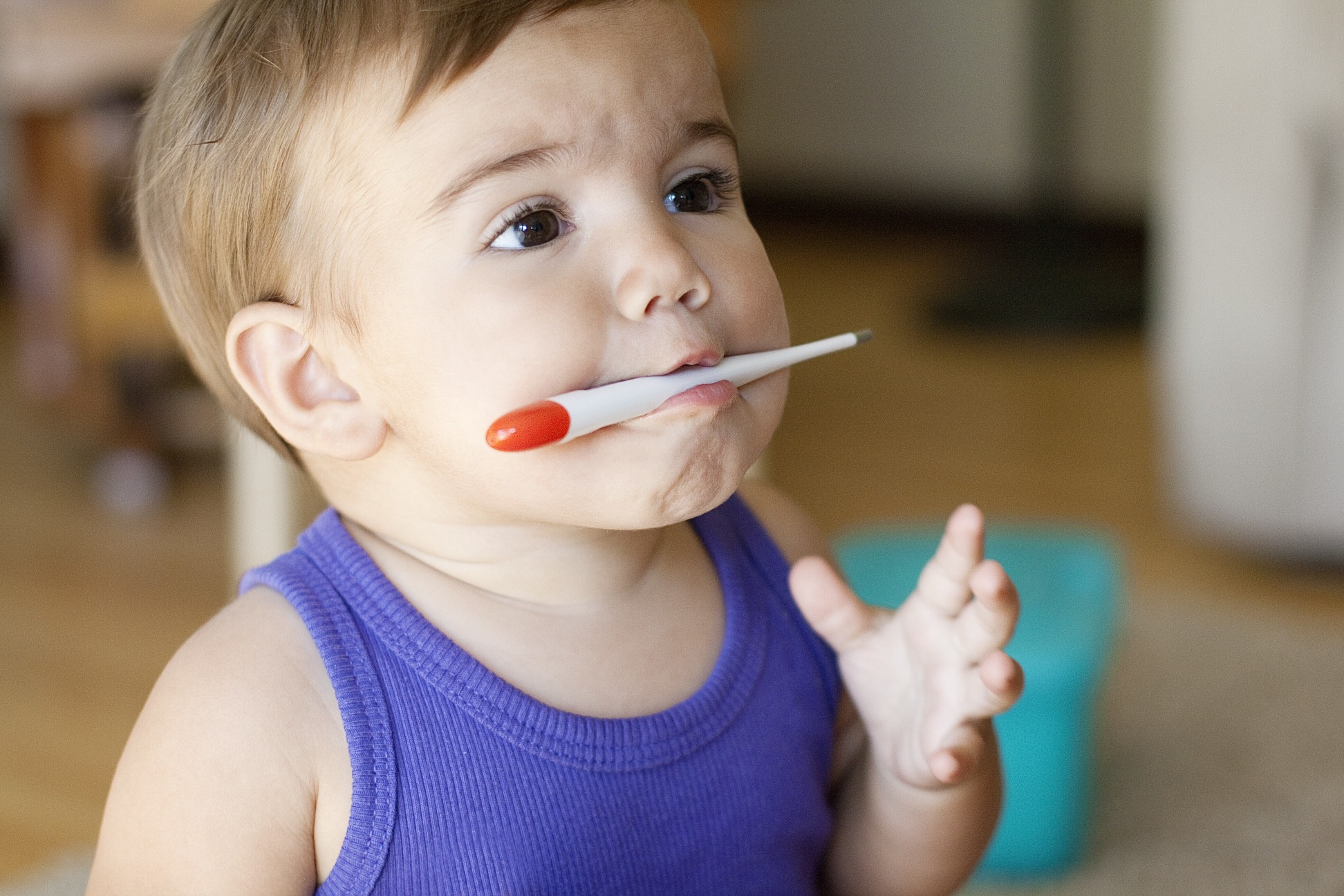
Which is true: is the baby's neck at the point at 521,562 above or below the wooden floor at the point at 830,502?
above

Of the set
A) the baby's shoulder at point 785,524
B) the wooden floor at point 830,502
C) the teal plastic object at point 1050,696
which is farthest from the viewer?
the wooden floor at point 830,502

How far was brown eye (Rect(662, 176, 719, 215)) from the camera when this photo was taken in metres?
0.65

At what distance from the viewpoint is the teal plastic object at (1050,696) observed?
1.09 meters

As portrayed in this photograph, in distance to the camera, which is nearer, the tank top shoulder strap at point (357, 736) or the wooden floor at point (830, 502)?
the tank top shoulder strap at point (357, 736)

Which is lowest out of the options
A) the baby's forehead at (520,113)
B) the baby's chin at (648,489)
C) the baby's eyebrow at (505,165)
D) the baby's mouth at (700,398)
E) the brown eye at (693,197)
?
the baby's chin at (648,489)

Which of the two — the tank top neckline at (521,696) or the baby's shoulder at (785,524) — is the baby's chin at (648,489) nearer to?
the tank top neckline at (521,696)

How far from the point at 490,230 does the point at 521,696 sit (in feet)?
0.65

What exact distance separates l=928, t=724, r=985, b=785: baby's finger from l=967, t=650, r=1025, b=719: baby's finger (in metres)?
0.01

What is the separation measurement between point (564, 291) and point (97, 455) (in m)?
1.83

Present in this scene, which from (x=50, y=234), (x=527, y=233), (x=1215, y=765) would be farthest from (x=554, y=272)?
(x=50, y=234)

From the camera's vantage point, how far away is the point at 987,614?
2.11 ft

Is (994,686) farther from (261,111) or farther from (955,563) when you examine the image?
(261,111)

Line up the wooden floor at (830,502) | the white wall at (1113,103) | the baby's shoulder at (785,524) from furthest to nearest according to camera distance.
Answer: the white wall at (1113,103) → the wooden floor at (830,502) → the baby's shoulder at (785,524)

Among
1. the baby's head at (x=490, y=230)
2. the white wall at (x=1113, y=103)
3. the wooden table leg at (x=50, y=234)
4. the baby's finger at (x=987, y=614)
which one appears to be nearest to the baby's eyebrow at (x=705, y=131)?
the baby's head at (x=490, y=230)
